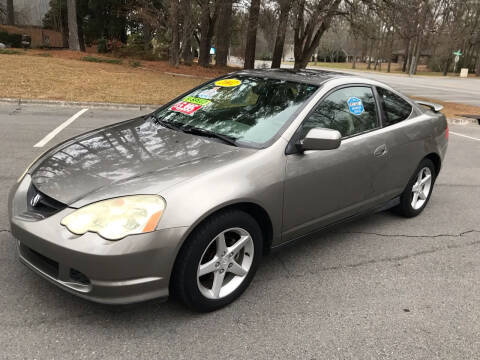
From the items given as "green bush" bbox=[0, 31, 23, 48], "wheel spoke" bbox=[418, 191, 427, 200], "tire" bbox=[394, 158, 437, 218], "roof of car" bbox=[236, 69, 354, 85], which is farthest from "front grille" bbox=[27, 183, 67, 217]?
"green bush" bbox=[0, 31, 23, 48]

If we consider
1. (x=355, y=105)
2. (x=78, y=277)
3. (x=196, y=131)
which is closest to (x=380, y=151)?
(x=355, y=105)

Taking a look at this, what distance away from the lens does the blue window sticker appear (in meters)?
3.66

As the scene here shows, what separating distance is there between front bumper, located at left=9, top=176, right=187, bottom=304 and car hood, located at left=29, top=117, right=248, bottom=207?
23cm

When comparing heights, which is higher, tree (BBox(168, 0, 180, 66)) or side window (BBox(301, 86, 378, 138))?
tree (BBox(168, 0, 180, 66))

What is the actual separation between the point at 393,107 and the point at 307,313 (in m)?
2.28

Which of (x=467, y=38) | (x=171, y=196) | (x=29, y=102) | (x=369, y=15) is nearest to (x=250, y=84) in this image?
(x=171, y=196)

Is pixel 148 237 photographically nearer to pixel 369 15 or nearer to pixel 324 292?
pixel 324 292

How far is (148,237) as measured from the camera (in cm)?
231

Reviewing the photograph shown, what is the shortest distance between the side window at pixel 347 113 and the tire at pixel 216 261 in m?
0.88

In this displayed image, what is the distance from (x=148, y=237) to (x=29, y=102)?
9438 mm

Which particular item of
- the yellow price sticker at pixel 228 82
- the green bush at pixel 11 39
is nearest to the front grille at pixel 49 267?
Result: the yellow price sticker at pixel 228 82

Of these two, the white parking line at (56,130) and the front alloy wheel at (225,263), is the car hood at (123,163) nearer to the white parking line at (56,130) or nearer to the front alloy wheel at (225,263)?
the front alloy wheel at (225,263)

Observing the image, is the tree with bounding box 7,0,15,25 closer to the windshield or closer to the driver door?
the windshield

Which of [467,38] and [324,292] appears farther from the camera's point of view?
[467,38]
